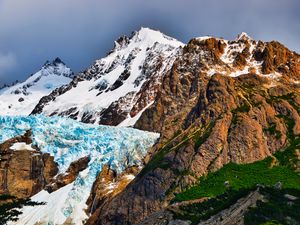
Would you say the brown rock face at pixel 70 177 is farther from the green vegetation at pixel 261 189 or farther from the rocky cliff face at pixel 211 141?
the green vegetation at pixel 261 189

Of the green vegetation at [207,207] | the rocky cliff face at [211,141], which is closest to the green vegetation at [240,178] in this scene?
the rocky cliff face at [211,141]

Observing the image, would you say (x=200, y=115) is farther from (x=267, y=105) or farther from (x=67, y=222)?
(x=67, y=222)

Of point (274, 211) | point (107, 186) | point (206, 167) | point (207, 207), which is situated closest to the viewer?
point (274, 211)

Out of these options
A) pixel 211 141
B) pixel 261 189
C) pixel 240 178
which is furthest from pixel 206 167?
pixel 261 189

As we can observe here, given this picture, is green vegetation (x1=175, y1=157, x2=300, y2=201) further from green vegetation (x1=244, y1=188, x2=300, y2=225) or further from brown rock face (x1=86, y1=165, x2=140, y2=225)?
brown rock face (x1=86, y1=165, x2=140, y2=225)

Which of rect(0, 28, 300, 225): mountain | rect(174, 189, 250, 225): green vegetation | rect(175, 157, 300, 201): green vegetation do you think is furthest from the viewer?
rect(175, 157, 300, 201): green vegetation

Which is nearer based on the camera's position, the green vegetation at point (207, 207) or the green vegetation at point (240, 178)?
the green vegetation at point (207, 207)

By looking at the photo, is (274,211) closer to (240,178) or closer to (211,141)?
(240,178)

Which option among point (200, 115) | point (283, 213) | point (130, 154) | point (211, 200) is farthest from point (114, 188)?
point (283, 213)

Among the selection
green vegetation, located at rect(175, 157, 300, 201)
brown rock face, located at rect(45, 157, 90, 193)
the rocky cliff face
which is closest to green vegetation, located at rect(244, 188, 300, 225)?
green vegetation, located at rect(175, 157, 300, 201)

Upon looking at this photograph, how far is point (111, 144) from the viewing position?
195m

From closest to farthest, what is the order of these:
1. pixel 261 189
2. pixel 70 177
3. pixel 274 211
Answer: pixel 274 211, pixel 261 189, pixel 70 177

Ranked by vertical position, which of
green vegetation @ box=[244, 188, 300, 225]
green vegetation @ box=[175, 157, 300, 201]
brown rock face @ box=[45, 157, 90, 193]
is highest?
brown rock face @ box=[45, 157, 90, 193]

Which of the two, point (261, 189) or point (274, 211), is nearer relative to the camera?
point (274, 211)
